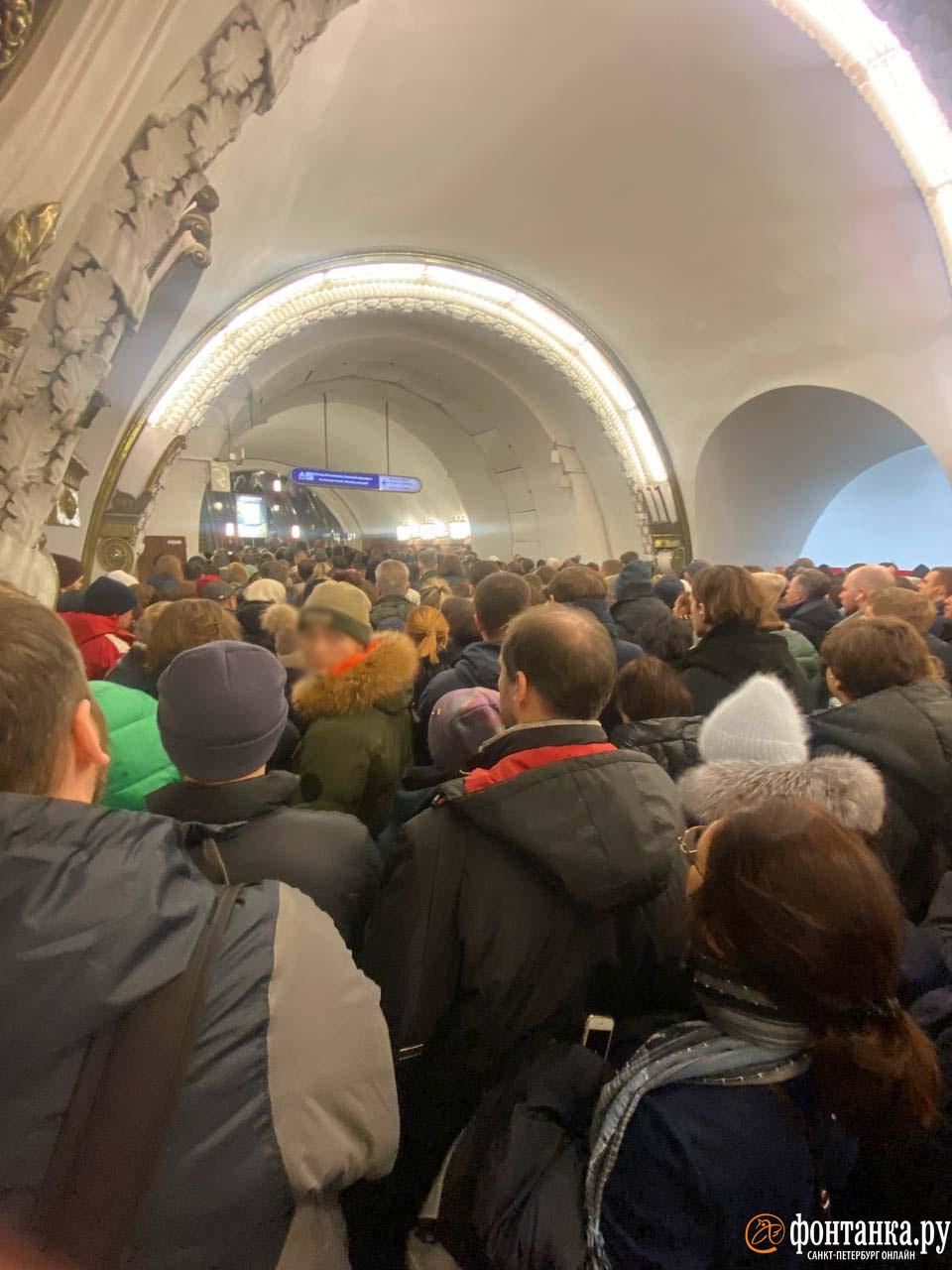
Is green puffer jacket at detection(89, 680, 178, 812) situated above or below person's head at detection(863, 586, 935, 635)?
below

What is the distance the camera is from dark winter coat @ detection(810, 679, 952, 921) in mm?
1865

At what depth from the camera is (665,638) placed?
10.2ft

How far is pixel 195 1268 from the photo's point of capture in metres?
0.74

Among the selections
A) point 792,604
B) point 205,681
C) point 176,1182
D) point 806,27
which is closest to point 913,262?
point 806,27

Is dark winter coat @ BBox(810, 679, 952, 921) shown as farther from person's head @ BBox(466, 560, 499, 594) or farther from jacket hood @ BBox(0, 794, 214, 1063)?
person's head @ BBox(466, 560, 499, 594)

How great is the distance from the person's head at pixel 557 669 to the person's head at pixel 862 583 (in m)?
2.96

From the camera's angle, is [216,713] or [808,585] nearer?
[216,713]

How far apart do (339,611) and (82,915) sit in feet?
4.90

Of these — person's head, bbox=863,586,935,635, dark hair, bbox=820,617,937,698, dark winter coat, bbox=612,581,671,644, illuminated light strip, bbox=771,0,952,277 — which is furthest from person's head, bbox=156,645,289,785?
illuminated light strip, bbox=771,0,952,277

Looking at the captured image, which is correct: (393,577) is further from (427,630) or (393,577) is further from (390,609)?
(427,630)

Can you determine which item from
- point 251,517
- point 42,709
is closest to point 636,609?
point 42,709

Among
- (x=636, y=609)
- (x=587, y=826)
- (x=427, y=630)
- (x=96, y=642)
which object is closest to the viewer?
(x=587, y=826)

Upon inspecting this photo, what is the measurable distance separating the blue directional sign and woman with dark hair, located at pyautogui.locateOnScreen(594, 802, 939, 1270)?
41.6 feet

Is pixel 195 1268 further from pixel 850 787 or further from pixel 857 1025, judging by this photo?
pixel 850 787
